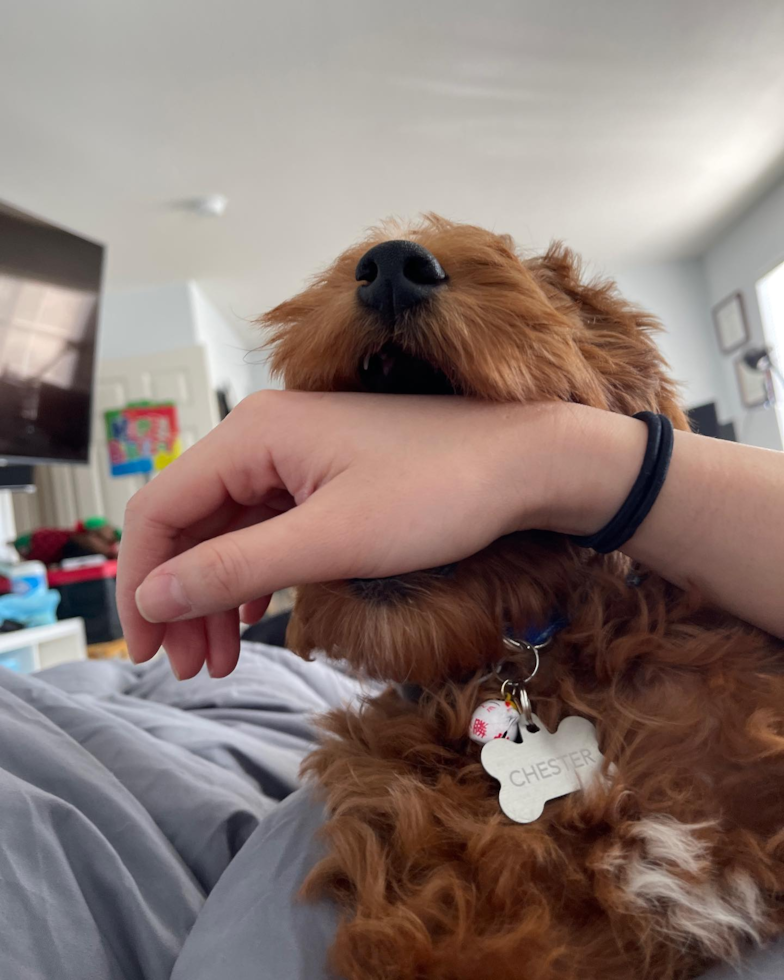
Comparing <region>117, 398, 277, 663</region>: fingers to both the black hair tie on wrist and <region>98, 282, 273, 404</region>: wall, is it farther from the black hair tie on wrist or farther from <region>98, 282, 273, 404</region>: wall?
<region>98, 282, 273, 404</region>: wall

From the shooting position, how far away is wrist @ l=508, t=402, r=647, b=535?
54 centimetres

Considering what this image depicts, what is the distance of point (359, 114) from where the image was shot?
3768mm

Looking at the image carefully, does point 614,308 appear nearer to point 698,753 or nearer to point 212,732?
point 698,753

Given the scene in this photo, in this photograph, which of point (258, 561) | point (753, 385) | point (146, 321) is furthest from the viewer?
point (753, 385)

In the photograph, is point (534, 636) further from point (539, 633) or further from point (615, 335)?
point (615, 335)

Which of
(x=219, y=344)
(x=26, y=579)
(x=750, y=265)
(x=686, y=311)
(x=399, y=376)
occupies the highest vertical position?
(x=219, y=344)

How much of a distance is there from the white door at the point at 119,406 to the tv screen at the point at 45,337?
2174 mm

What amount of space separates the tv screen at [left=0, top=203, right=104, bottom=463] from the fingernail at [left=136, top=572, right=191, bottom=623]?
247 cm

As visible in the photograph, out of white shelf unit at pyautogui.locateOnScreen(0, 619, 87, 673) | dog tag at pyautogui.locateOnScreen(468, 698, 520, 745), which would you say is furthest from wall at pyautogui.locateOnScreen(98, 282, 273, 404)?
dog tag at pyautogui.locateOnScreen(468, 698, 520, 745)

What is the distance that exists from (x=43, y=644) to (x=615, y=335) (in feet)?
7.54

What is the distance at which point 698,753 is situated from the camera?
1.76 ft

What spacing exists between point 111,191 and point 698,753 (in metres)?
4.49

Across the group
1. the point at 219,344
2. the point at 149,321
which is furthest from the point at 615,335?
the point at 219,344

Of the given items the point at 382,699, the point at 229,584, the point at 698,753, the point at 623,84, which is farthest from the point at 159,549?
the point at 623,84
